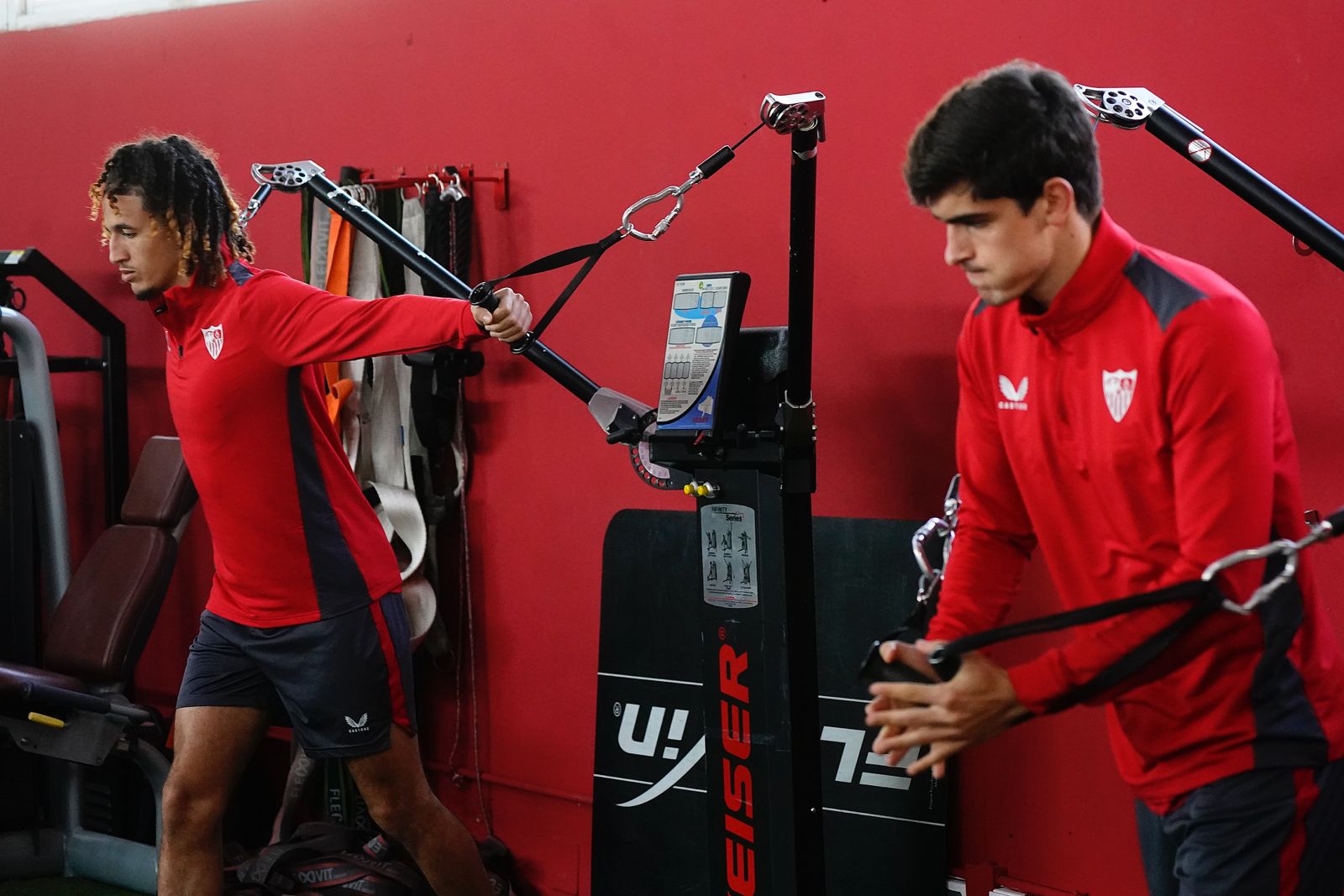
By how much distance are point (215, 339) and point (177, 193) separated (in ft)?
1.00

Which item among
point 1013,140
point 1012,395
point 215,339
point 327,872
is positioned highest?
point 1013,140

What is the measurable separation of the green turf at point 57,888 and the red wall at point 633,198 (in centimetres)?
63

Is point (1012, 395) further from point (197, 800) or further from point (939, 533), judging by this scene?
point (197, 800)

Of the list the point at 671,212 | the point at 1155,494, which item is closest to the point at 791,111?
the point at 671,212

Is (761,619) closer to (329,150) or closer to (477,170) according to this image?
(477,170)

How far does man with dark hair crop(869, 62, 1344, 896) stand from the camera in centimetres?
131

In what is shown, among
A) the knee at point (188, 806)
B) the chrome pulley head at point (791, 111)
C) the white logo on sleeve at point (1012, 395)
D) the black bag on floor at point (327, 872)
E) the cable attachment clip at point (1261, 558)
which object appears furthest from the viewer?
the black bag on floor at point (327, 872)

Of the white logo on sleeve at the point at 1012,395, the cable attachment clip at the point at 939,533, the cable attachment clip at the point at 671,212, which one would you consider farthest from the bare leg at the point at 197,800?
the white logo on sleeve at the point at 1012,395

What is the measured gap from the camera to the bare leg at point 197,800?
237 cm

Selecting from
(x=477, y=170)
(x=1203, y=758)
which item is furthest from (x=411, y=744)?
(x=1203, y=758)

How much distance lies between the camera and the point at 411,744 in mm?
2508

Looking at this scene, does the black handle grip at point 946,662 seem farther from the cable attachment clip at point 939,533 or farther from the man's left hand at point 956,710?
the cable attachment clip at point 939,533

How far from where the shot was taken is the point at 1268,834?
137 cm

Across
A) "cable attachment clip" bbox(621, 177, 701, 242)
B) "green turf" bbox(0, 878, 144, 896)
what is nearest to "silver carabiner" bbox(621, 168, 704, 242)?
"cable attachment clip" bbox(621, 177, 701, 242)
